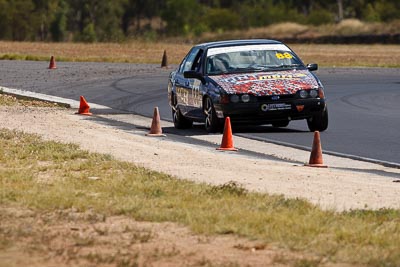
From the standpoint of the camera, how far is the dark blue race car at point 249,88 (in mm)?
20078

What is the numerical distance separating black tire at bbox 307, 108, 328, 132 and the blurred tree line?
93200 millimetres

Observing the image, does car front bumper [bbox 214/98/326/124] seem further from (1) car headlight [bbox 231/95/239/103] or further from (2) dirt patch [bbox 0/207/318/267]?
(2) dirt patch [bbox 0/207/318/267]

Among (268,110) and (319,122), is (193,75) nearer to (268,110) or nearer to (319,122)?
(268,110)

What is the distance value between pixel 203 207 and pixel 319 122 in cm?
970

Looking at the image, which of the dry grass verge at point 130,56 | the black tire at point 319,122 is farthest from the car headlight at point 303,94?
the dry grass verge at point 130,56

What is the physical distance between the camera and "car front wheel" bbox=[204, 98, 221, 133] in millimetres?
20375

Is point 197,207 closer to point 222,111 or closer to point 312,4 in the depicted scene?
point 222,111

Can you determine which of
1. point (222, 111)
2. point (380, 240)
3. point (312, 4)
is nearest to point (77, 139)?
point (222, 111)

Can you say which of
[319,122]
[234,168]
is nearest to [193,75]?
[319,122]

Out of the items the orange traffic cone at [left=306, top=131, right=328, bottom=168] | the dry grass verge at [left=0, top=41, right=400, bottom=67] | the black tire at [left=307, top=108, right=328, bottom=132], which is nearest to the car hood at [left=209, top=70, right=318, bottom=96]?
the black tire at [left=307, top=108, right=328, bottom=132]

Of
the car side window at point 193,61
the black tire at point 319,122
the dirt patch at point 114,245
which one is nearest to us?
the dirt patch at point 114,245

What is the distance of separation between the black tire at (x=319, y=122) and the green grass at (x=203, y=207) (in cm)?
629

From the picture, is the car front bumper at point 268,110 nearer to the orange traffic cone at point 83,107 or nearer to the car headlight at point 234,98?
the car headlight at point 234,98

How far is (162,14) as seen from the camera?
436 ft
